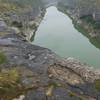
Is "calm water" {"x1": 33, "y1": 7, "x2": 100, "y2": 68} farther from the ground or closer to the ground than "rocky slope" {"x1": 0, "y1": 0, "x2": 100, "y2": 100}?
closer to the ground

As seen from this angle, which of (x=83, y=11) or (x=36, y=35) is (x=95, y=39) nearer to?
(x=36, y=35)

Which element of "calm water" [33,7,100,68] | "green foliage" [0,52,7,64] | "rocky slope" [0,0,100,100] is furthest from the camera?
"calm water" [33,7,100,68]

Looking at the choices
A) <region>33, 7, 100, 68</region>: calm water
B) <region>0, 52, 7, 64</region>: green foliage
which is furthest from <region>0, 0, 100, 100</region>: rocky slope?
<region>33, 7, 100, 68</region>: calm water

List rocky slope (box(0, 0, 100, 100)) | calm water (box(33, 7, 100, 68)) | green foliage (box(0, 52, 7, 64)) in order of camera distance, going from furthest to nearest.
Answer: calm water (box(33, 7, 100, 68))
green foliage (box(0, 52, 7, 64))
rocky slope (box(0, 0, 100, 100))

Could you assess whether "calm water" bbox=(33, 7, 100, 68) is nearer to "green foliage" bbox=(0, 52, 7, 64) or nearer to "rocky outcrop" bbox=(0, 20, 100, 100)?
"rocky outcrop" bbox=(0, 20, 100, 100)

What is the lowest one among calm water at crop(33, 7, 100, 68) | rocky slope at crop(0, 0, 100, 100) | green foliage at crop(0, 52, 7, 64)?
calm water at crop(33, 7, 100, 68)

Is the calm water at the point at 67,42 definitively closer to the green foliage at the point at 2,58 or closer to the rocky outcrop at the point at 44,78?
the rocky outcrop at the point at 44,78

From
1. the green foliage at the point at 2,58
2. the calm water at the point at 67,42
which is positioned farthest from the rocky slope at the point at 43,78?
the calm water at the point at 67,42

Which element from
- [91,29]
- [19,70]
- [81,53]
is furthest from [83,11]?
[19,70]

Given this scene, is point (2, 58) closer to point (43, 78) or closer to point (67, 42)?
point (43, 78)
